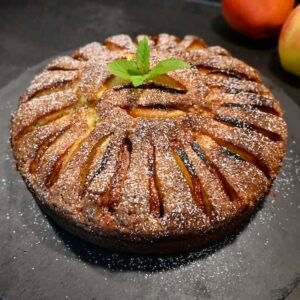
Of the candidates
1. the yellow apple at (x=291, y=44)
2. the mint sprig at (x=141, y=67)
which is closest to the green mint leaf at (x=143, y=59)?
the mint sprig at (x=141, y=67)

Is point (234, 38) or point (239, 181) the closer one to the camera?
point (239, 181)

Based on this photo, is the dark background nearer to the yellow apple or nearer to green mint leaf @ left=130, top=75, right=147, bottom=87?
the yellow apple

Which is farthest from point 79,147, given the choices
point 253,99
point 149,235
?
point 253,99

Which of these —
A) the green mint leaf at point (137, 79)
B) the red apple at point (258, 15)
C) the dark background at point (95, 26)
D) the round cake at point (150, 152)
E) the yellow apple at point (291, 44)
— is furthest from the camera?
the dark background at point (95, 26)

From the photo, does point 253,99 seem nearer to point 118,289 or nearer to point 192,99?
point 192,99

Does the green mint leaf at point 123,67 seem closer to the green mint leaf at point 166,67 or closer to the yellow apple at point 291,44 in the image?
the green mint leaf at point 166,67

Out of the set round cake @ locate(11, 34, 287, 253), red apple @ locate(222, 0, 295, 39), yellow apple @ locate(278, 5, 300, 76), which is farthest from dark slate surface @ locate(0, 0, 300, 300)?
red apple @ locate(222, 0, 295, 39)
